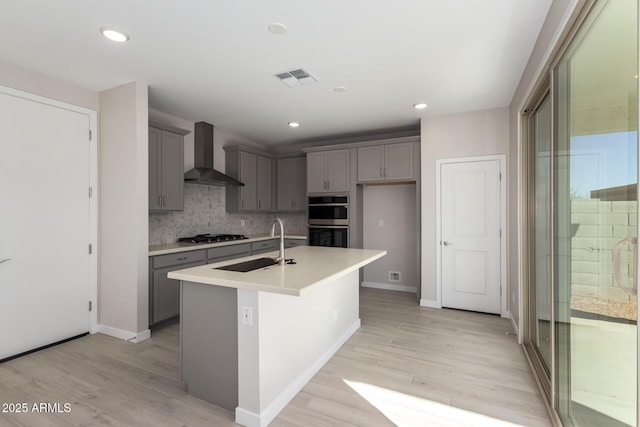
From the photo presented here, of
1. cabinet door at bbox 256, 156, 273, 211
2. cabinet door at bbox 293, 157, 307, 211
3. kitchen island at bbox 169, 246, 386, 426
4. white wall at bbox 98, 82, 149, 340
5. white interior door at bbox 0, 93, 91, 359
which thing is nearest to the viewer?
kitchen island at bbox 169, 246, 386, 426

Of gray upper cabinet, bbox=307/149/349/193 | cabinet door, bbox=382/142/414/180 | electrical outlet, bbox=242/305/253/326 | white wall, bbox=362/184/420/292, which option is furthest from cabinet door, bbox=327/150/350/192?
electrical outlet, bbox=242/305/253/326

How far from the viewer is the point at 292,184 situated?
18.8 ft

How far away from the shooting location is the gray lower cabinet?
3279 millimetres

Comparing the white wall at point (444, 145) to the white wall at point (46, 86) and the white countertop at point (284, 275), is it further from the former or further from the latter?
the white wall at point (46, 86)

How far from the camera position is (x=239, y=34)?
221 centimetres

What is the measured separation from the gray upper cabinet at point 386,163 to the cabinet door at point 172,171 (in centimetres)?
261

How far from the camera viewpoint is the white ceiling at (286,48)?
195 cm

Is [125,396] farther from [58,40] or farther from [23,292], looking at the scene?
[58,40]

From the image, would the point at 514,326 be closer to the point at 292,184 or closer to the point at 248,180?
the point at 292,184

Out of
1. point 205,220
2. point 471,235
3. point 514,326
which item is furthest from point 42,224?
point 514,326

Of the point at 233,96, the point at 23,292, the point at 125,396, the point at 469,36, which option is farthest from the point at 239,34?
the point at 23,292

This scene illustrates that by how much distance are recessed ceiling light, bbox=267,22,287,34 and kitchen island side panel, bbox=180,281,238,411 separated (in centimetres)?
180

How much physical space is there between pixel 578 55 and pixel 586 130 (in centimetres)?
43

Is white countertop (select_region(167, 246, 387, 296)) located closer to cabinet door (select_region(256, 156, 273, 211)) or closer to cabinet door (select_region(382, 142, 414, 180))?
cabinet door (select_region(382, 142, 414, 180))
